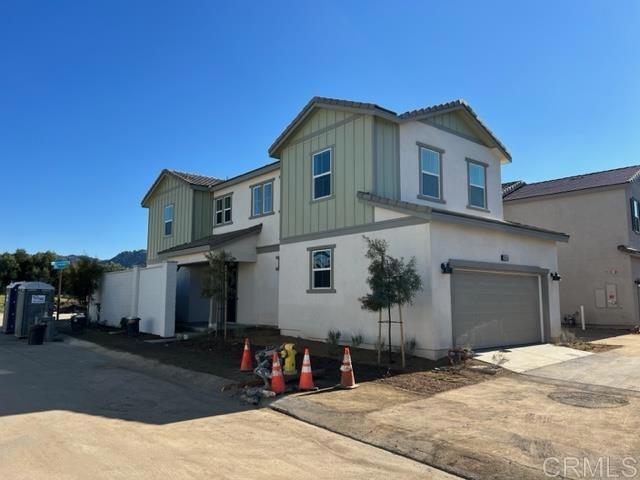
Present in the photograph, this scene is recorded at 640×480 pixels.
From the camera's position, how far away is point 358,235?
1456cm

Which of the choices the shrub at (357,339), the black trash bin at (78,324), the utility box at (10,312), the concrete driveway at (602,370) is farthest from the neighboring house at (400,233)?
the utility box at (10,312)

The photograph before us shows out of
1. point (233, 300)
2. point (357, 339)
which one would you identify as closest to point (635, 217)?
point (357, 339)

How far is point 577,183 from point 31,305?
25761 mm

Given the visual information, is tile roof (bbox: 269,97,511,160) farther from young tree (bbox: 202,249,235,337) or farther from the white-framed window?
the white-framed window

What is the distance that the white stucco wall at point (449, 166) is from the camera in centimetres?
1497

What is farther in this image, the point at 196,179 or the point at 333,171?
the point at 196,179

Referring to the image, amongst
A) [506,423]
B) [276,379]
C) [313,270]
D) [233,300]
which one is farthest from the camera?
[233,300]

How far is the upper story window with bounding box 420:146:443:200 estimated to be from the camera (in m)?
Answer: 15.5

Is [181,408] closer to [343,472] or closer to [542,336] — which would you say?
[343,472]

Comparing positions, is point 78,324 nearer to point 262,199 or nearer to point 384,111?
point 262,199

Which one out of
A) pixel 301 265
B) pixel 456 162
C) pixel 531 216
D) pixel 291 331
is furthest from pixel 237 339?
pixel 531 216

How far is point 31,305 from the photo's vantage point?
1956cm

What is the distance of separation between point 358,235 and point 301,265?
9.08ft

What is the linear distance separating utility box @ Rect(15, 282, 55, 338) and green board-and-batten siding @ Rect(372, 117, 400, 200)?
13602 mm
